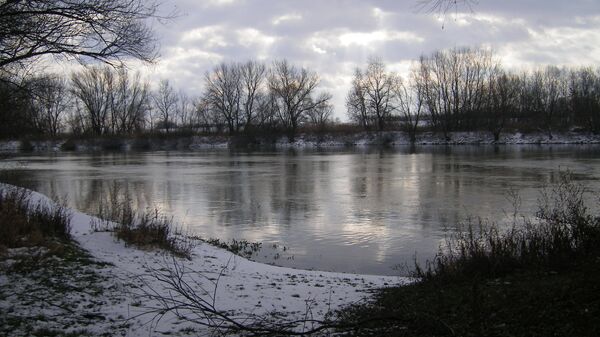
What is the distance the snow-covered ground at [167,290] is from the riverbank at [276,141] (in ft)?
225

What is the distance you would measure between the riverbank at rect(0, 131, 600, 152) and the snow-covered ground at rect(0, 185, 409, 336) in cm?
6857

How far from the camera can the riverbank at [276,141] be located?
239ft

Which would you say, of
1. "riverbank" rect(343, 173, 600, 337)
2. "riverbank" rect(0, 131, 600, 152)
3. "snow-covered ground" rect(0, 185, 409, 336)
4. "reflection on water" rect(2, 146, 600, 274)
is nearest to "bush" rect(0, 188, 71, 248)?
"snow-covered ground" rect(0, 185, 409, 336)

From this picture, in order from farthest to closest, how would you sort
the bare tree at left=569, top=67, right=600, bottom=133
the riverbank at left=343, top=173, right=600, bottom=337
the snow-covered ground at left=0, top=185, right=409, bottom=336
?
the bare tree at left=569, top=67, right=600, bottom=133, the snow-covered ground at left=0, top=185, right=409, bottom=336, the riverbank at left=343, top=173, right=600, bottom=337

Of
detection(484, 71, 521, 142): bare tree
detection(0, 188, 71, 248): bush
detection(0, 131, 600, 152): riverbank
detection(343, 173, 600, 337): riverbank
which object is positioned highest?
detection(484, 71, 521, 142): bare tree

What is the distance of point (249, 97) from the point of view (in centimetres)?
9056

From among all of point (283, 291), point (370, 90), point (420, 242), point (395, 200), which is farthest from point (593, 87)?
point (283, 291)

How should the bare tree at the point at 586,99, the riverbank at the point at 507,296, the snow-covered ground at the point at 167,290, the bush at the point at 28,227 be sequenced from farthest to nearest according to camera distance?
the bare tree at the point at 586,99 → the bush at the point at 28,227 → the snow-covered ground at the point at 167,290 → the riverbank at the point at 507,296

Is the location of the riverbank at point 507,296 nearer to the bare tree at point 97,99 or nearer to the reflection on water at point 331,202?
the reflection on water at point 331,202

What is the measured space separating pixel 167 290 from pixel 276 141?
7897 centimetres

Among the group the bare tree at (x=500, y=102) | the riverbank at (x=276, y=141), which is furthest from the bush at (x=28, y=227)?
the bare tree at (x=500, y=102)

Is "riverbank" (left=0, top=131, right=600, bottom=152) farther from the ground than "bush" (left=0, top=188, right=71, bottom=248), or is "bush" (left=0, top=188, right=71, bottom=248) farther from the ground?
"riverbank" (left=0, top=131, right=600, bottom=152)

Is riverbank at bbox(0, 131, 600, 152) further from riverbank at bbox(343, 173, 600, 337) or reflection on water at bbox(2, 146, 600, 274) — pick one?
riverbank at bbox(343, 173, 600, 337)

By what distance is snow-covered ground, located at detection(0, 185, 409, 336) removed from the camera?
5.25 metres
